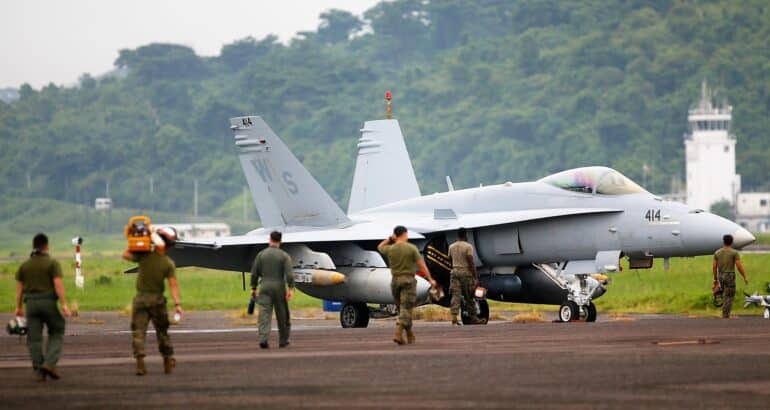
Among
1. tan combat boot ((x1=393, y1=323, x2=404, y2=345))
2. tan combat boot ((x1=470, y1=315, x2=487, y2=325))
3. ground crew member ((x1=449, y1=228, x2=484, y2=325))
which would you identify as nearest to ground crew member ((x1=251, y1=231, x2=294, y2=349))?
tan combat boot ((x1=393, y1=323, x2=404, y2=345))

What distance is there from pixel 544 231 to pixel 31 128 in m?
126

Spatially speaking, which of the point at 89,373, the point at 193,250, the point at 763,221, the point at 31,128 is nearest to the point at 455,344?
the point at 89,373

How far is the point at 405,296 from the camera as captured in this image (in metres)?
20.6

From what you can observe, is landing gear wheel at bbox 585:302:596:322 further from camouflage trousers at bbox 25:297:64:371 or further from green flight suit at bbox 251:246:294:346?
camouflage trousers at bbox 25:297:64:371

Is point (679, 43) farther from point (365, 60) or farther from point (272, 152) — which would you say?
point (272, 152)

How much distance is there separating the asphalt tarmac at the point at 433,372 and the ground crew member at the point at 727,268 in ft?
9.48

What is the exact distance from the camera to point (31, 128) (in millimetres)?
149375

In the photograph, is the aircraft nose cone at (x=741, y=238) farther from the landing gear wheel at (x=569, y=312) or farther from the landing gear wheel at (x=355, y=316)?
the landing gear wheel at (x=355, y=316)

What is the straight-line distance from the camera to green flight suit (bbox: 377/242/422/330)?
20.6m

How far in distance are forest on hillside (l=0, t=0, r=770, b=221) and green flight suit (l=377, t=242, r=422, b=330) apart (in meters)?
112

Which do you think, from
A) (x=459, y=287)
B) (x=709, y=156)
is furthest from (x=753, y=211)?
(x=459, y=287)

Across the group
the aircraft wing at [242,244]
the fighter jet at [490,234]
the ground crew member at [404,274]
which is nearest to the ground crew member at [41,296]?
the ground crew member at [404,274]

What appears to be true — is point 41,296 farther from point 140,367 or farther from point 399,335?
point 399,335

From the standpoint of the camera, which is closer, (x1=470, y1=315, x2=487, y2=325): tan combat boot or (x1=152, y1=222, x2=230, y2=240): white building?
(x1=470, y1=315, x2=487, y2=325): tan combat boot
